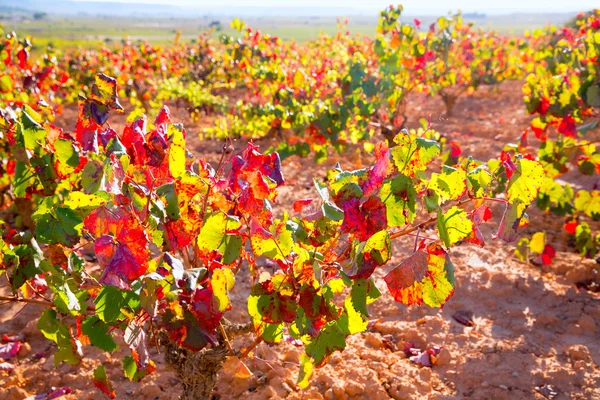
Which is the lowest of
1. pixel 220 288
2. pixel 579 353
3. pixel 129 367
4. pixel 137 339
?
pixel 579 353

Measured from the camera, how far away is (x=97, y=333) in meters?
1.55

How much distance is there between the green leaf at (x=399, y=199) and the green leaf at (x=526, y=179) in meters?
0.27

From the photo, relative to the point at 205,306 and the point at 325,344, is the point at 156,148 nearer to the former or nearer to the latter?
the point at 205,306

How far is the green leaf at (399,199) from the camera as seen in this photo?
125 cm

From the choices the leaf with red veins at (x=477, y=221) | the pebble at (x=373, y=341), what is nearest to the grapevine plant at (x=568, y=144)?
the pebble at (x=373, y=341)

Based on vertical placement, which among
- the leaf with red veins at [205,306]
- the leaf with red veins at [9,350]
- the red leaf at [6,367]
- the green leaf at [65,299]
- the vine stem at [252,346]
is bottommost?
the red leaf at [6,367]

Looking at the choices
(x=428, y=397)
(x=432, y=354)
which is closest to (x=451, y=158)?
(x=432, y=354)

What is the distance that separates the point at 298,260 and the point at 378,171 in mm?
309

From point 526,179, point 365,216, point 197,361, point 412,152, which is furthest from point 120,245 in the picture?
point 526,179

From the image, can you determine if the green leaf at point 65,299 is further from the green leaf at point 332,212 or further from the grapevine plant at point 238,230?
the green leaf at point 332,212

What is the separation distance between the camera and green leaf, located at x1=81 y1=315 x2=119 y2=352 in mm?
1538

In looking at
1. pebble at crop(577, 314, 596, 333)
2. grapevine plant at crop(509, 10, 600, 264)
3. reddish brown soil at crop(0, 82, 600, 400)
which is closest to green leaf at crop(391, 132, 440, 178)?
reddish brown soil at crop(0, 82, 600, 400)

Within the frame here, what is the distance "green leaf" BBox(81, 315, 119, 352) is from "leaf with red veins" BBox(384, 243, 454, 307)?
2.84 feet

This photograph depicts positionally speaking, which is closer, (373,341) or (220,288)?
(220,288)
